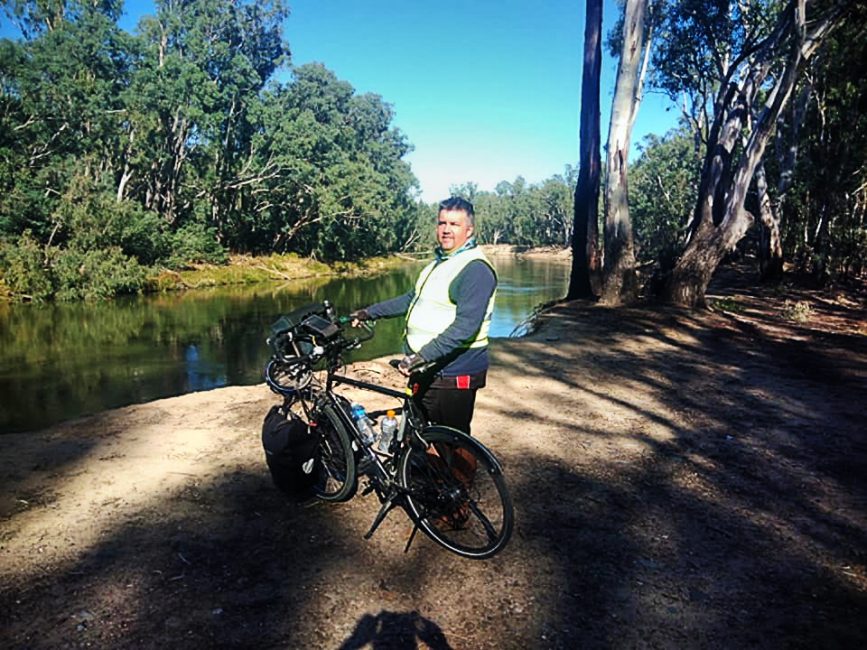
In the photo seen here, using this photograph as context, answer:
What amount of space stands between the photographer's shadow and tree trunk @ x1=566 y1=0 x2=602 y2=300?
39.1 feet

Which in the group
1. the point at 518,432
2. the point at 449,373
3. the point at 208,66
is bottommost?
the point at 518,432

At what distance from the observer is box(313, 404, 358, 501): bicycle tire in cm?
345

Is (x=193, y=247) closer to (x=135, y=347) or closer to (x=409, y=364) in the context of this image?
(x=135, y=347)

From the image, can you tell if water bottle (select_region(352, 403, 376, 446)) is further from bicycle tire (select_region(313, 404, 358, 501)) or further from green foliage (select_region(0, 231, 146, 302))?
green foliage (select_region(0, 231, 146, 302))

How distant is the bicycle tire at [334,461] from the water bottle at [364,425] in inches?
4.2

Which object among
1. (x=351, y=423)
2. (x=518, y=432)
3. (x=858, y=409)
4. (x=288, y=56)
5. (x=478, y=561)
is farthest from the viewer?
(x=288, y=56)

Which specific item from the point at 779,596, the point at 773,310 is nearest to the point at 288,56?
the point at 773,310

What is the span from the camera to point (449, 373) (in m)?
3.19

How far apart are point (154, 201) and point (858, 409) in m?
34.5

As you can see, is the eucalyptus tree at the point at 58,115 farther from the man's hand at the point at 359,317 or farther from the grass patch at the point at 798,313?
the grass patch at the point at 798,313

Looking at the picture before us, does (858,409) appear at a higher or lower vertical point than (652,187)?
lower

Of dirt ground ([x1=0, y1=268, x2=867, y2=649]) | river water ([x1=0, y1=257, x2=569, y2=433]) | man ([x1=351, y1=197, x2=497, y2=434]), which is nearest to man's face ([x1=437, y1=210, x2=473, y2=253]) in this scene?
man ([x1=351, y1=197, x2=497, y2=434])

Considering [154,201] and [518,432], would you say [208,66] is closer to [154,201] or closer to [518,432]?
[154,201]

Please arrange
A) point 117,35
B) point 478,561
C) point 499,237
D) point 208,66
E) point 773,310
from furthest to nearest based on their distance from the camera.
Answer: point 499,237 < point 208,66 < point 117,35 < point 773,310 < point 478,561
